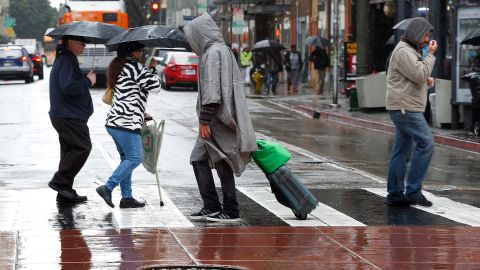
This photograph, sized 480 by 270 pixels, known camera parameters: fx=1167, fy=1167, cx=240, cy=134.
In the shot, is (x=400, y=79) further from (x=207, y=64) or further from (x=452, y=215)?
(x=207, y=64)

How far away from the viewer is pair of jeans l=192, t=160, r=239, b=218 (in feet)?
34.4

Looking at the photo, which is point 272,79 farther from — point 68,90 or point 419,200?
point 68,90

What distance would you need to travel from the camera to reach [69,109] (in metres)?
11.4

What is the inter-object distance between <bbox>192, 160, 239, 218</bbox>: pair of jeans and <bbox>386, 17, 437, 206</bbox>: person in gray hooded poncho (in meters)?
2.01

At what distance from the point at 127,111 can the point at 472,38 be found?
11.5m

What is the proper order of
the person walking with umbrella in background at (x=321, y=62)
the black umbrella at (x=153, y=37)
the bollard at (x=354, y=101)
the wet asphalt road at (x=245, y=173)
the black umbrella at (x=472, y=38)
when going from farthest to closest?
the person walking with umbrella in background at (x=321, y=62) < the bollard at (x=354, y=101) < the black umbrella at (x=472, y=38) < the black umbrella at (x=153, y=37) < the wet asphalt road at (x=245, y=173)

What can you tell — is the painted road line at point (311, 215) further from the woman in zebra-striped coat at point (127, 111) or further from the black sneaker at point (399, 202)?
the woman in zebra-striped coat at point (127, 111)

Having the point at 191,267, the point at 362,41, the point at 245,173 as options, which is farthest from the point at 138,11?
the point at 191,267

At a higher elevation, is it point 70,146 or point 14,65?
point 70,146

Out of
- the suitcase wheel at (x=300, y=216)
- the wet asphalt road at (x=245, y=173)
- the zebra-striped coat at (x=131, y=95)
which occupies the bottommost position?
the wet asphalt road at (x=245, y=173)

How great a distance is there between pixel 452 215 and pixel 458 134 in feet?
36.5

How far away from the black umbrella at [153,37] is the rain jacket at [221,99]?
2.62ft

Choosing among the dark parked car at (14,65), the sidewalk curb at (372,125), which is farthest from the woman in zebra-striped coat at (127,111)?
the dark parked car at (14,65)

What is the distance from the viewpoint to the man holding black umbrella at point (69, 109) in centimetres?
1134
